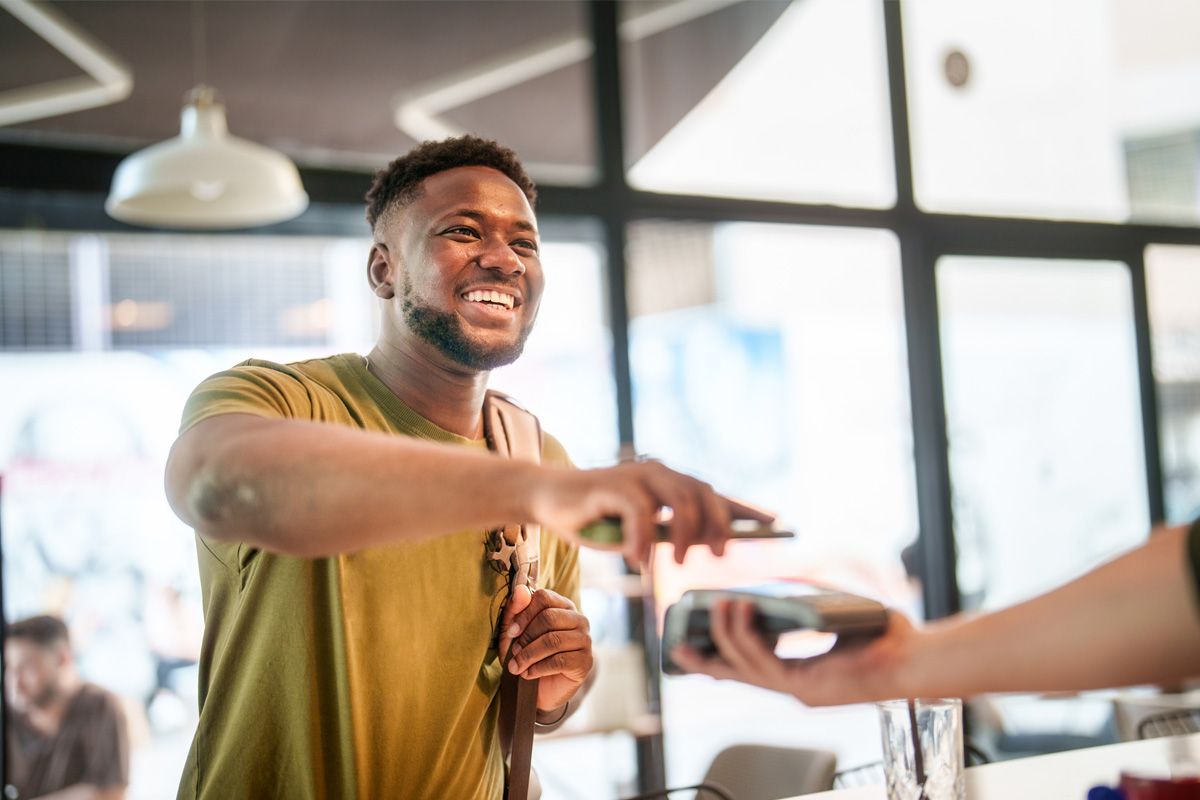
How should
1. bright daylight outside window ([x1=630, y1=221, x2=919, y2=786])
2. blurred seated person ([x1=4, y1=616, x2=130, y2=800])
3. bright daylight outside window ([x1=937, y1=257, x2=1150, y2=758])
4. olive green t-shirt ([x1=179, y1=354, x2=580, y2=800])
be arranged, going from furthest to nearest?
bright daylight outside window ([x1=937, y1=257, x2=1150, y2=758]) < bright daylight outside window ([x1=630, y1=221, x2=919, y2=786]) < blurred seated person ([x1=4, y1=616, x2=130, y2=800]) < olive green t-shirt ([x1=179, y1=354, x2=580, y2=800])

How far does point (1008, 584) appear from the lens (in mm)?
4562

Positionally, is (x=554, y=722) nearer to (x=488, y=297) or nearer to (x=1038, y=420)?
(x=488, y=297)

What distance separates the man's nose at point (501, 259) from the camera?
1.64 metres

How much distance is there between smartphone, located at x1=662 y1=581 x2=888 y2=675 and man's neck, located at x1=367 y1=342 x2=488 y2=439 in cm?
77

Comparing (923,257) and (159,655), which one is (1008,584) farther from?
(159,655)

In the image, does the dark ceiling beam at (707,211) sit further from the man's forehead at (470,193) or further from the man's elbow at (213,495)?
the man's elbow at (213,495)

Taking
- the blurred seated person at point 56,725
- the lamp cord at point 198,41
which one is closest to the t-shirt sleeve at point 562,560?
the blurred seated person at point 56,725

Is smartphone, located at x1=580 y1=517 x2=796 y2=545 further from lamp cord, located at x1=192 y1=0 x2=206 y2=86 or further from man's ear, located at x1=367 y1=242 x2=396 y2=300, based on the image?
lamp cord, located at x1=192 y1=0 x2=206 y2=86

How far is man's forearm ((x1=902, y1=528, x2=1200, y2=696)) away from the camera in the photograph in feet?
2.88

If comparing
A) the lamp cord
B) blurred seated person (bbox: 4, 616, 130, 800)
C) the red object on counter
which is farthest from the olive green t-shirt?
the lamp cord

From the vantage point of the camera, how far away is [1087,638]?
92cm

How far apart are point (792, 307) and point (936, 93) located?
3.70 feet

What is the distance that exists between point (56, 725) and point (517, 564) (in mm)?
2170

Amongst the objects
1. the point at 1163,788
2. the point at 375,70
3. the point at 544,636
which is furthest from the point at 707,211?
the point at 1163,788
